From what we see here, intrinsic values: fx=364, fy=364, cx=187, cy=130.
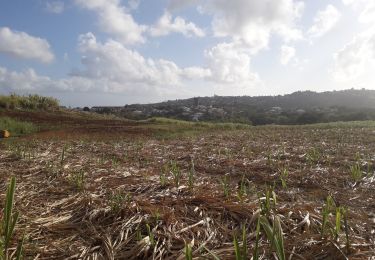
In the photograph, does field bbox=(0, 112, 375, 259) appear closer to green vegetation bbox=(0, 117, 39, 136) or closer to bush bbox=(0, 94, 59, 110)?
green vegetation bbox=(0, 117, 39, 136)

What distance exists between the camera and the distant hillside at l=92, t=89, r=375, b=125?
47.3m

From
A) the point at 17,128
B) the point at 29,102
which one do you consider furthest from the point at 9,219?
the point at 29,102

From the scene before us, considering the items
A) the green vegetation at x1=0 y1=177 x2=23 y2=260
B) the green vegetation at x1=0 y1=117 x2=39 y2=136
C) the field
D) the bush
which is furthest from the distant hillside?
the green vegetation at x1=0 y1=177 x2=23 y2=260

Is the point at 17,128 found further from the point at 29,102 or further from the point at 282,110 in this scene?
the point at 282,110

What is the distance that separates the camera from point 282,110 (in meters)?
73.9

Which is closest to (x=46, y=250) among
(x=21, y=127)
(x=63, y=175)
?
(x=63, y=175)

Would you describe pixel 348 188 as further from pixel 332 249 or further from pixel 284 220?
pixel 332 249

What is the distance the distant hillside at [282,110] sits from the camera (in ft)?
155

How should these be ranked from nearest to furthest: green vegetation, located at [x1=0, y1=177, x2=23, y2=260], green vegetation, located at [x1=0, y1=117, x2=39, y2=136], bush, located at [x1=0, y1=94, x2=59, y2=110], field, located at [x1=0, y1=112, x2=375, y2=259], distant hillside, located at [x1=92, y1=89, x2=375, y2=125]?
1. green vegetation, located at [x1=0, y1=177, x2=23, y2=260]
2. field, located at [x1=0, y1=112, x2=375, y2=259]
3. green vegetation, located at [x1=0, y1=117, x2=39, y2=136]
4. bush, located at [x1=0, y1=94, x2=59, y2=110]
5. distant hillside, located at [x1=92, y1=89, x2=375, y2=125]

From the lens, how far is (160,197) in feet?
13.4

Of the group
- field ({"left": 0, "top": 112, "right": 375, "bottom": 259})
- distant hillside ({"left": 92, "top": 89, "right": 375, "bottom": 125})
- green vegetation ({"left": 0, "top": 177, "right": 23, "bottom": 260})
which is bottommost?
distant hillside ({"left": 92, "top": 89, "right": 375, "bottom": 125})

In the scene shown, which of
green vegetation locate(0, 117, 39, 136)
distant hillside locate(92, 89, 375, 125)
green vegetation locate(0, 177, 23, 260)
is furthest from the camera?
distant hillside locate(92, 89, 375, 125)

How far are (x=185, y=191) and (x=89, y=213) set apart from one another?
4.16 feet

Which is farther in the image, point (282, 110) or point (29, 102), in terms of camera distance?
point (282, 110)
